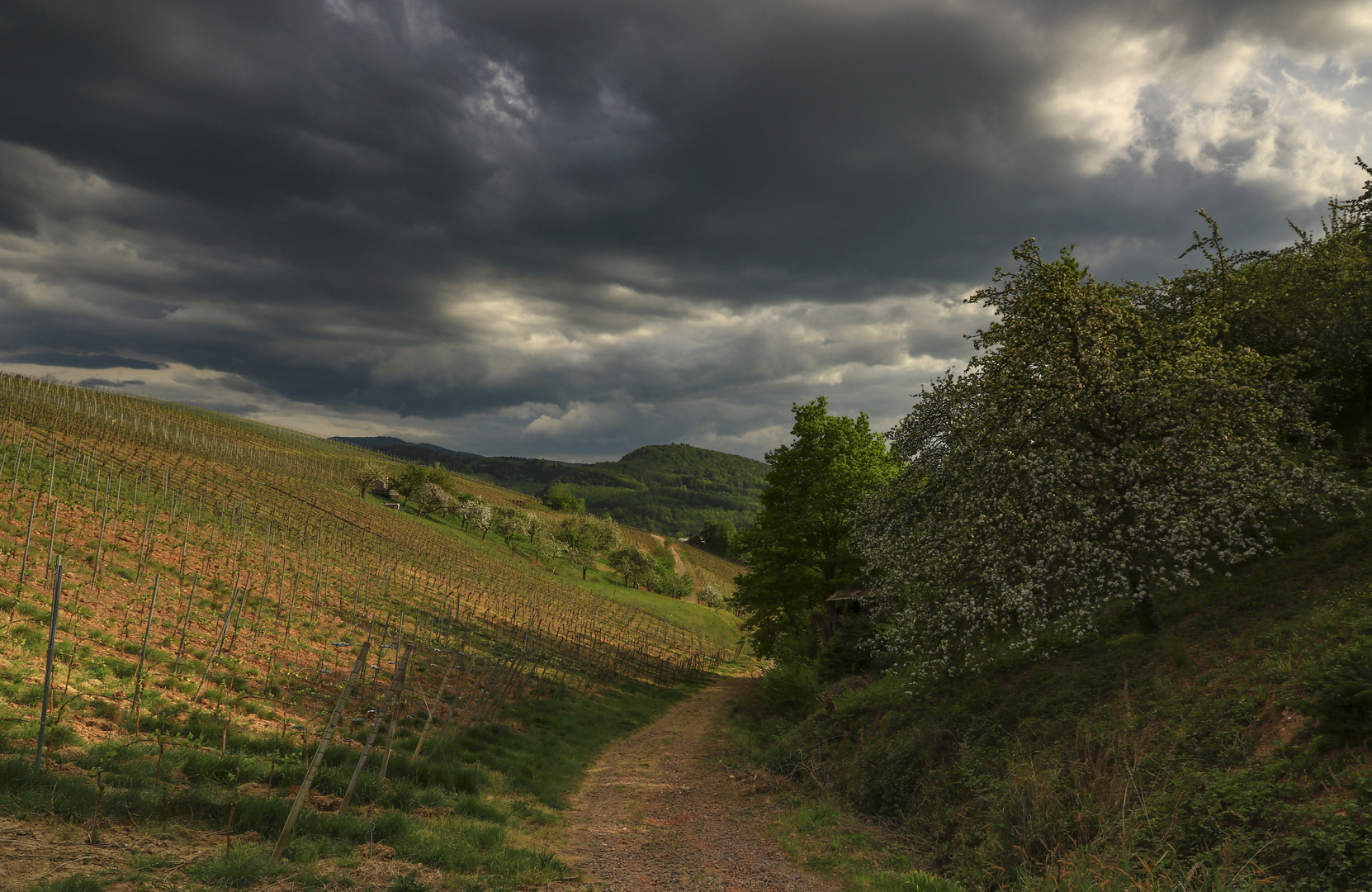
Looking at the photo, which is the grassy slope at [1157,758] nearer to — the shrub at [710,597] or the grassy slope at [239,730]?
the grassy slope at [239,730]

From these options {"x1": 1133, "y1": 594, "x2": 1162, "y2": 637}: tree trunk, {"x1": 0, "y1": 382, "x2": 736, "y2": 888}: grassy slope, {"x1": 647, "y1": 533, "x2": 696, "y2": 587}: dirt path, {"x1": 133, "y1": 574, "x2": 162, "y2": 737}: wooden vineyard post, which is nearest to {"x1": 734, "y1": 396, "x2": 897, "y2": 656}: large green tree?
{"x1": 0, "y1": 382, "x2": 736, "y2": 888}: grassy slope

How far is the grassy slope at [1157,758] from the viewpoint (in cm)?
726

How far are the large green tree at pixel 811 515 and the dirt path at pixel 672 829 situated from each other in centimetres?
1041

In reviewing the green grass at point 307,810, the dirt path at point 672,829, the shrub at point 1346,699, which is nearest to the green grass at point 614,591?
the dirt path at point 672,829

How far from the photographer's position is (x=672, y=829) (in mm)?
12352

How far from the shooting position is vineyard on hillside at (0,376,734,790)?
1336 cm

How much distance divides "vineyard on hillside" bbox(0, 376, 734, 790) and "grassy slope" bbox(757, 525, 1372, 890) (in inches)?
414

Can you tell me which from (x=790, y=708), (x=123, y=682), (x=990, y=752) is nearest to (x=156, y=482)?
(x=123, y=682)

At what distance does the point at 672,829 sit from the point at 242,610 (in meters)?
18.0

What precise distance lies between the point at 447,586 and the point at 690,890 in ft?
118

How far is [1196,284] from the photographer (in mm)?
18219

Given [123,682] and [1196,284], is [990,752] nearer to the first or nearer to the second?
[1196,284]

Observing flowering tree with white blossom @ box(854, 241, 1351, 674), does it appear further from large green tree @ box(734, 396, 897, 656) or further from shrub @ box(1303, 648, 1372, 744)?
large green tree @ box(734, 396, 897, 656)

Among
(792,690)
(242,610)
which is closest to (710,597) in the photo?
(792,690)
